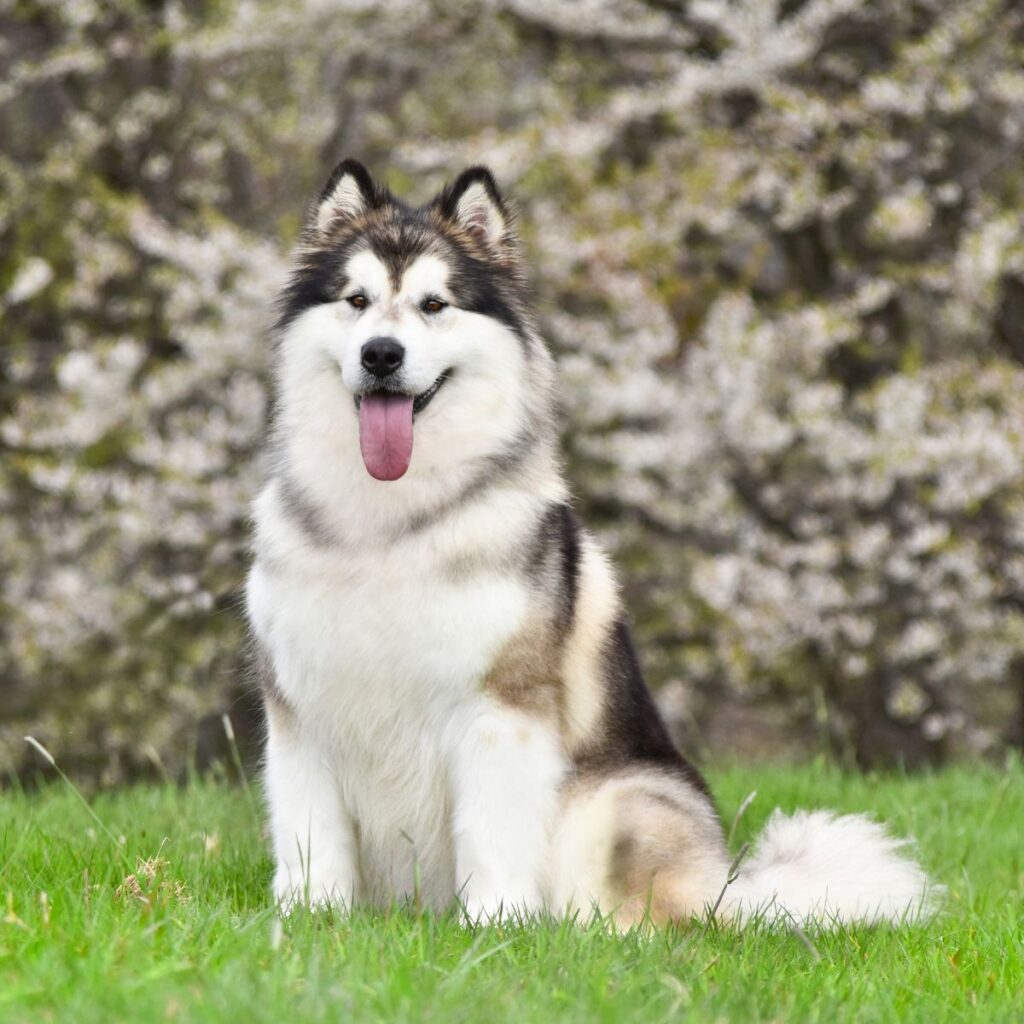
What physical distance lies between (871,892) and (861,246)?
5.23 meters

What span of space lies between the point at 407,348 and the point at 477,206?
69cm

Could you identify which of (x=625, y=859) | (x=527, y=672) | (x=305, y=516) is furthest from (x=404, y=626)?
(x=625, y=859)

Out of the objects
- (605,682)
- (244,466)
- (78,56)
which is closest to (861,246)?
(244,466)

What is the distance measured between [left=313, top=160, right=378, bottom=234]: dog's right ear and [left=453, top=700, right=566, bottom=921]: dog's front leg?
58.8 inches

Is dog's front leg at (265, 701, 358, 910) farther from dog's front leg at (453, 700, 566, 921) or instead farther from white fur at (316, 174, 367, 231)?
→ white fur at (316, 174, 367, 231)

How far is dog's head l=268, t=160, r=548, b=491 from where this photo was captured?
398 cm

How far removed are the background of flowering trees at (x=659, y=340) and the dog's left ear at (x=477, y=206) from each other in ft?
11.4

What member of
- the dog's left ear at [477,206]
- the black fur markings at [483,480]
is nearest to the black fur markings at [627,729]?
the black fur markings at [483,480]

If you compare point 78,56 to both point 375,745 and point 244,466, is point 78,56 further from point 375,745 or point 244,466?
point 375,745

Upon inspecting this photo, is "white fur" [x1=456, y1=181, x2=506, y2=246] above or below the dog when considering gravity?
above

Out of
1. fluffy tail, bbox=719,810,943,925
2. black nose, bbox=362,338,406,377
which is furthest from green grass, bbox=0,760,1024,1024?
black nose, bbox=362,338,406,377

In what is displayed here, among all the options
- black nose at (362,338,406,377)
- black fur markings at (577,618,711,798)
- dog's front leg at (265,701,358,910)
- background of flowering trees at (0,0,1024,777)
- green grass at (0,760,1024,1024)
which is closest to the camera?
green grass at (0,760,1024,1024)

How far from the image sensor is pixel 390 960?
10.1 feet

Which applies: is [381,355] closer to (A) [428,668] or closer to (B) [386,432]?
(B) [386,432]
